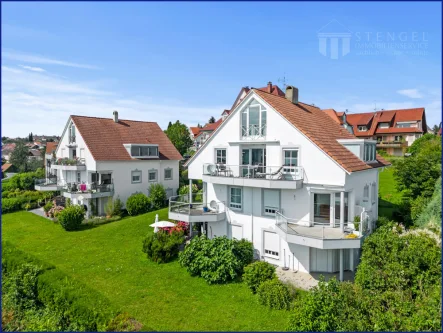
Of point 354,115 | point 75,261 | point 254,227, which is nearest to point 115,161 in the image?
point 75,261

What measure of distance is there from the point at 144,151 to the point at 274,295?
2546 cm

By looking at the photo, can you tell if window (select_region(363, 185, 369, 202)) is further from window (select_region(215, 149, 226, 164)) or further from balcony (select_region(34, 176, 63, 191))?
balcony (select_region(34, 176, 63, 191))

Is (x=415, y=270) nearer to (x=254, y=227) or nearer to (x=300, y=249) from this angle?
(x=300, y=249)

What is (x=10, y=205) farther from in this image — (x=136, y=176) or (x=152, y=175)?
(x=152, y=175)

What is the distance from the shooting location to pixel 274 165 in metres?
19.1

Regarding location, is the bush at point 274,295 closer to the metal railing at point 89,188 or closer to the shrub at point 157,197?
the shrub at point 157,197

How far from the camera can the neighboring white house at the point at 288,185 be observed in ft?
55.1

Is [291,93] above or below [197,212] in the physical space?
above

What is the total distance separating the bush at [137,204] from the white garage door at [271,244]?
1619 cm

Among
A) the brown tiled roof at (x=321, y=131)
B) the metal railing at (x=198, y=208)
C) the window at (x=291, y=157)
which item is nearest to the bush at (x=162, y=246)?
the metal railing at (x=198, y=208)

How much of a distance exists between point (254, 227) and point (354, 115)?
47.9m

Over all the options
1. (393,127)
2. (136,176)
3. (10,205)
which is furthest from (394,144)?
(10,205)

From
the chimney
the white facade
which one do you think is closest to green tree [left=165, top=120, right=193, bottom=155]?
the white facade

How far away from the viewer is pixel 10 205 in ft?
116
